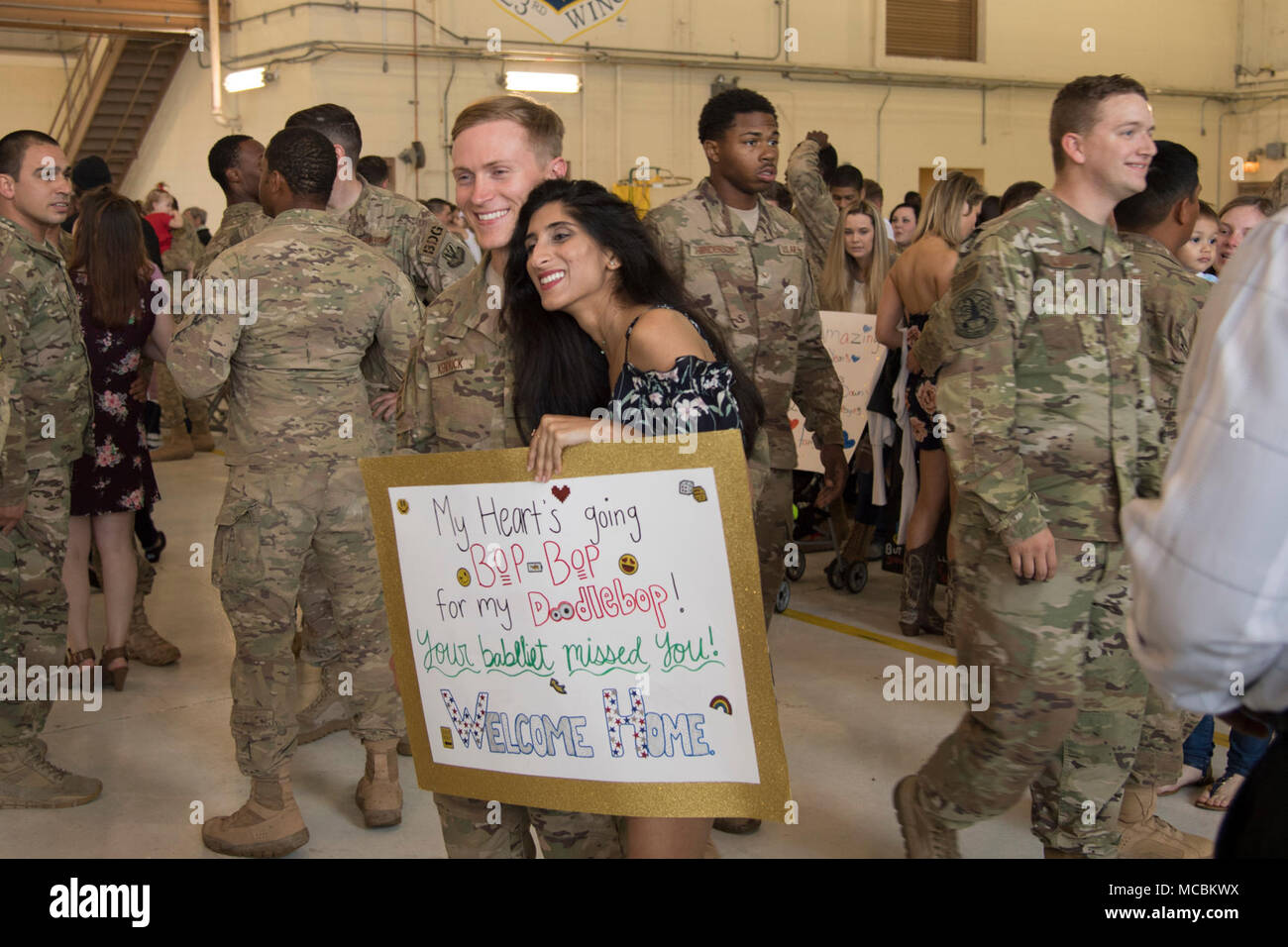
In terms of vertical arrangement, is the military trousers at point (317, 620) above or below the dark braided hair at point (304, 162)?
below

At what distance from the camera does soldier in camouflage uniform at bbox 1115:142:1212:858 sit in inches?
114

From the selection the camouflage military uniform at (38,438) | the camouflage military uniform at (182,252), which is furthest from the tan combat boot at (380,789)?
the camouflage military uniform at (182,252)

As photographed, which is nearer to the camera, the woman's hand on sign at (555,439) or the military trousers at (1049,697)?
the woman's hand on sign at (555,439)

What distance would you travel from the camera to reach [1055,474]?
251 centimetres

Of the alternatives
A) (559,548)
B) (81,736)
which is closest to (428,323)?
(559,548)

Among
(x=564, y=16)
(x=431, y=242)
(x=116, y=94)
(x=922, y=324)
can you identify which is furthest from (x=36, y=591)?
(x=116, y=94)

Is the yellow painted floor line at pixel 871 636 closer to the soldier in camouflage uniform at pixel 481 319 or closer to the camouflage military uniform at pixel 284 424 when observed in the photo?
the camouflage military uniform at pixel 284 424

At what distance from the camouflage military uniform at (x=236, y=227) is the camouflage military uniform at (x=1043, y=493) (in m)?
2.57

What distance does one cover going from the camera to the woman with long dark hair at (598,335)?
6.12ft

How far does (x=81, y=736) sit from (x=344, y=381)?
183 centimetres

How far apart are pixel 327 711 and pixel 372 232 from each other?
5.43ft

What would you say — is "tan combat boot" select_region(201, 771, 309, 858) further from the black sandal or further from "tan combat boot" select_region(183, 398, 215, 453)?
"tan combat boot" select_region(183, 398, 215, 453)
